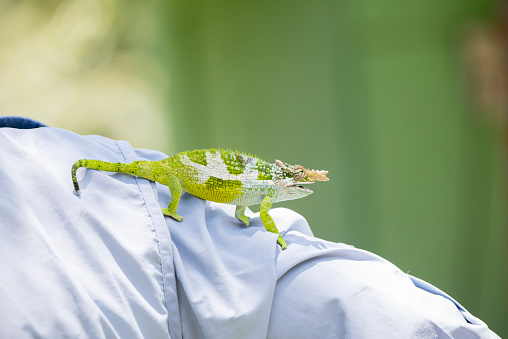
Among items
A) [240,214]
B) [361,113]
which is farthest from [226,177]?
[361,113]

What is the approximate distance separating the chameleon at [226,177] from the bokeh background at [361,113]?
84cm

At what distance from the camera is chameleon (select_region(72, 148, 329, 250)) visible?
62 centimetres

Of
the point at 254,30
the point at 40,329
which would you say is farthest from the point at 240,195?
the point at 254,30

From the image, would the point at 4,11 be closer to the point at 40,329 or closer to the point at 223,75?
the point at 223,75

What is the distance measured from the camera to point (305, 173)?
68 cm

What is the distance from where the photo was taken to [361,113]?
1612 millimetres

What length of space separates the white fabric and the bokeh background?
0.97 metres

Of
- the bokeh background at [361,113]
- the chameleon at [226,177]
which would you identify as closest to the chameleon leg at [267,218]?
the chameleon at [226,177]

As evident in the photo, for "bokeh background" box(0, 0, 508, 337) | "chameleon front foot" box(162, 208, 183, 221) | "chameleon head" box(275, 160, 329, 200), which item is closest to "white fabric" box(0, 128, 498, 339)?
"chameleon front foot" box(162, 208, 183, 221)

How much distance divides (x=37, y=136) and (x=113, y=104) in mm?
1433

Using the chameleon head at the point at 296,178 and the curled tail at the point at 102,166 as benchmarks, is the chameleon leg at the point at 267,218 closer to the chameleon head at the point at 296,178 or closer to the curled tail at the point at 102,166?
the chameleon head at the point at 296,178

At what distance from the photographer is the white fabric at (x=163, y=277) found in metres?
0.42

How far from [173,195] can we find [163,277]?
145 millimetres

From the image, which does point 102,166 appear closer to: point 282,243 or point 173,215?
point 173,215
